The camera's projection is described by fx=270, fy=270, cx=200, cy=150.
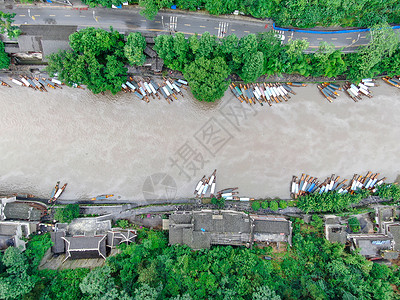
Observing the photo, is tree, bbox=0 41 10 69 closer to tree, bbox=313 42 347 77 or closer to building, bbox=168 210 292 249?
building, bbox=168 210 292 249

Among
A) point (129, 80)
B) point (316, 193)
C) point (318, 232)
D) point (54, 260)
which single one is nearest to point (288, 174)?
point (316, 193)

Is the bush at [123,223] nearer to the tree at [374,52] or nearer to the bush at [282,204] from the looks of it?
the bush at [282,204]

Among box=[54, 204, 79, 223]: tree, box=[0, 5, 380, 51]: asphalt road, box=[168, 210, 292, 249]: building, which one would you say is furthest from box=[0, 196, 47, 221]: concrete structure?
box=[0, 5, 380, 51]: asphalt road

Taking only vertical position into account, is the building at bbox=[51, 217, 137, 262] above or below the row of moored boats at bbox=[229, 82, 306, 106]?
below

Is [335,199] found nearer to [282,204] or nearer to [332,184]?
[332,184]

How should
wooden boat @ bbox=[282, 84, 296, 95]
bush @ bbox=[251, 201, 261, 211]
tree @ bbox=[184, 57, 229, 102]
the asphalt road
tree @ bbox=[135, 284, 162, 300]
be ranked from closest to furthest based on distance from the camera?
tree @ bbox=[135, 284, 162, 300] → tree @ bbox=[184, 57, 229, 102] → bush @ bbox=[251, 201, 261, 211] → the asphalt road → wooden boat @ bbox=[282, 84, 296, 95]

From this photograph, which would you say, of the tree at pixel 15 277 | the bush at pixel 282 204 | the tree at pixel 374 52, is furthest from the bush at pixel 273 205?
the tree at pixel 15 277
